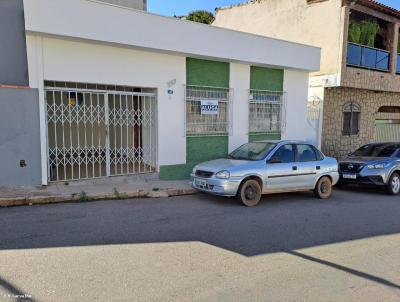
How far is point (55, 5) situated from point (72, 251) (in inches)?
217

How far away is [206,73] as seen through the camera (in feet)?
32.1

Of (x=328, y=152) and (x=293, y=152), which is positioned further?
(x=328, y=152)

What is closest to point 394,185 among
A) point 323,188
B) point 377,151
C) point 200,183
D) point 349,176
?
point 349,176

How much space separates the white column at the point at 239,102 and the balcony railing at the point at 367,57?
536 cm

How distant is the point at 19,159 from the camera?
732cm

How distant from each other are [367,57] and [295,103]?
15.1ft

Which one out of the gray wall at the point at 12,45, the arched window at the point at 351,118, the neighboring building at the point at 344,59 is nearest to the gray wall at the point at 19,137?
the gray wall at the point at 12,45

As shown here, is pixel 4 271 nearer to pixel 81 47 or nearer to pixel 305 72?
pixel 81 47

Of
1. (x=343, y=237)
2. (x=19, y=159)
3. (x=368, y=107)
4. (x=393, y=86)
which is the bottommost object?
(x=343, y=237)

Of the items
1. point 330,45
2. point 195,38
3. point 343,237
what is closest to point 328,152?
point 330,45

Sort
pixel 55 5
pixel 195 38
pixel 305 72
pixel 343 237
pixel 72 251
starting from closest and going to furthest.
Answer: pixel 72 251
pixel 343 237
pixel 55 5
pixel 195 38
pixel 305 72

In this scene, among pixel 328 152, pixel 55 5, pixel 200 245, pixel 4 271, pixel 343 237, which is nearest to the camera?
pixel 4 271

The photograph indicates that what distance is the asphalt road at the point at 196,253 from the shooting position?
3.35m

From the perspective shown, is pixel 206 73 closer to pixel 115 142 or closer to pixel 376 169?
pixel 115 142
